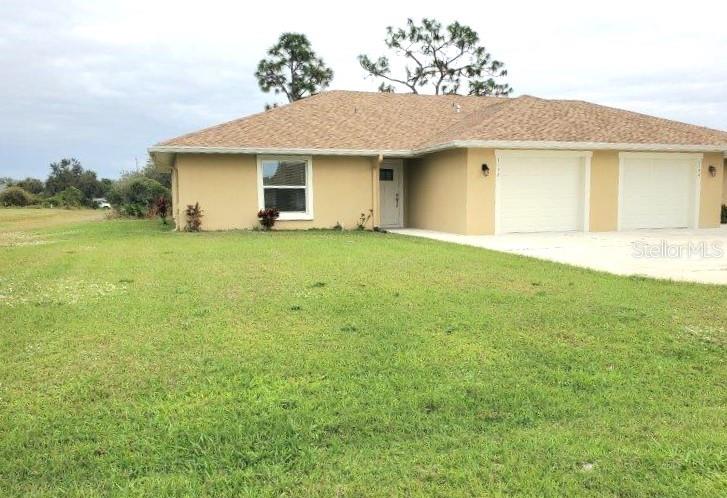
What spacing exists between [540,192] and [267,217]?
26.6ft

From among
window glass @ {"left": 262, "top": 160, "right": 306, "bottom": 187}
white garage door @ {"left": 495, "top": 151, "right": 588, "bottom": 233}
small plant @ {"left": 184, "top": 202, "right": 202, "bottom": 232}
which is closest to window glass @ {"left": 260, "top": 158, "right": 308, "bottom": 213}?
window glass @ {"left": 262, "top": 160, "right": 306, "bottom": 187}

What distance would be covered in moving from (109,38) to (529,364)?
62.9 ft

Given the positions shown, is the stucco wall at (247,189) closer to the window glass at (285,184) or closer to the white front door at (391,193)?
the window glass at (285,184)

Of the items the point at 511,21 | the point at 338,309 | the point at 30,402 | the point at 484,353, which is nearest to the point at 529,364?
the point at 484,353

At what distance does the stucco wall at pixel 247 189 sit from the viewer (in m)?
15.9

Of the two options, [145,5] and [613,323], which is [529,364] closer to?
[613,323]

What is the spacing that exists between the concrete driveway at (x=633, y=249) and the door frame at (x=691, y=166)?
0.67 meters

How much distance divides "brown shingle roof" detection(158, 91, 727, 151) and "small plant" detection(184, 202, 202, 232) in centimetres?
188

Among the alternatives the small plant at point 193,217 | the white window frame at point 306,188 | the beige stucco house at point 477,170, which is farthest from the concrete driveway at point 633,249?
the small plant at point 193,217

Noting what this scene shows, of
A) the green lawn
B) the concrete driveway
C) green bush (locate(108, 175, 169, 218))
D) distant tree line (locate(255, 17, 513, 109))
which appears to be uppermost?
distant tree line (locate(255, 17, 513, 109))

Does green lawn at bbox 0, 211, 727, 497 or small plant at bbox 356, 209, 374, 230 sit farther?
small plant at bbox 356, 209, 374, 230

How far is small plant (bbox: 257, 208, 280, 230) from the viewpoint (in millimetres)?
16203

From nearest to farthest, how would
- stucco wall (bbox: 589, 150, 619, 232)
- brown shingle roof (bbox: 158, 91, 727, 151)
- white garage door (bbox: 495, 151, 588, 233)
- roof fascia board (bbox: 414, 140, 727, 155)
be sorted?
roof fascia board (bbox: 414, 140, 727, 155)
white garage door (bbox: 495, 151, 588, 233)
brown shingle roof (bbox: 158, 91, 727, 151)
stucco wall (bbox: 589, 150, 619, 232)

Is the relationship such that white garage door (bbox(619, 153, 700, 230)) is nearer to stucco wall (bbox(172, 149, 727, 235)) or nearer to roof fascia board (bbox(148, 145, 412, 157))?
stucco wall (bbox(172, 149, 727, 235))
